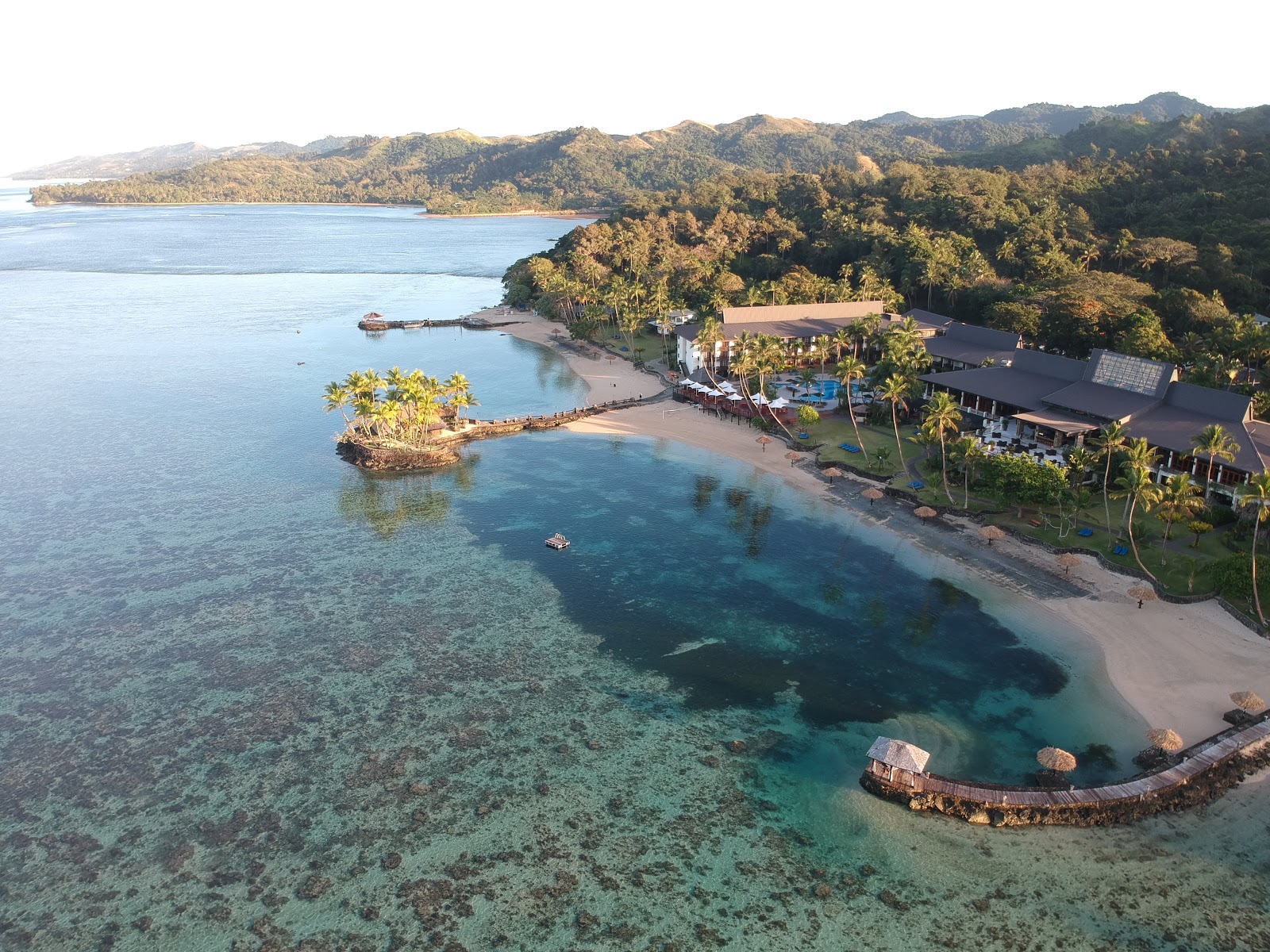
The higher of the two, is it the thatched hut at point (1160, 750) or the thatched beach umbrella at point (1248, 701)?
the thatched beach umbrella at point (1248, 701)

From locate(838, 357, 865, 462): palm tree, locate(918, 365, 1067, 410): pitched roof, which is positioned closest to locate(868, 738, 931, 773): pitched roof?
locate(838, 357, 865, 462): palm tree

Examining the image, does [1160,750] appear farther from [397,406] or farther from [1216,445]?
[397,406]

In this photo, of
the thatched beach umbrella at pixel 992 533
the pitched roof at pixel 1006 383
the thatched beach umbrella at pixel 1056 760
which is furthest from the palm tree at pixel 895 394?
the thatched beach umbrella at pixel 1056 760

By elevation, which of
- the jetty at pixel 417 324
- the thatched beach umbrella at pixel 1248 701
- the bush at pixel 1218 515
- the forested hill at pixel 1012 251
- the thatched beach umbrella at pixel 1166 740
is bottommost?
the thatched beach umbrella at pixel 1166 740

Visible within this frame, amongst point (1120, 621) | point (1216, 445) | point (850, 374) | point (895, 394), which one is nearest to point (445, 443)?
point (850, 374)

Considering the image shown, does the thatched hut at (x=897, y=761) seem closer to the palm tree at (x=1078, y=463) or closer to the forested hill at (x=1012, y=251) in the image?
the palm tree at (x=1078, y=463)
